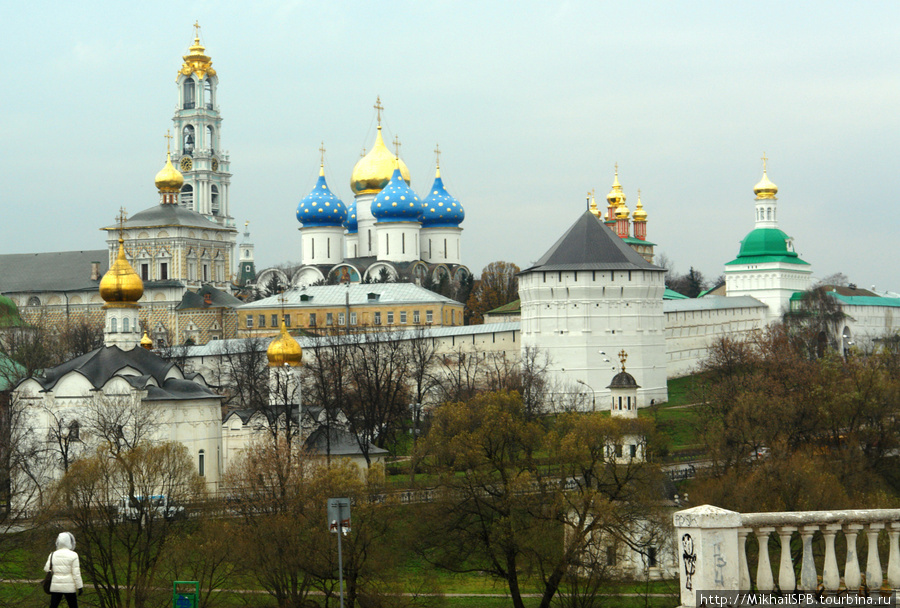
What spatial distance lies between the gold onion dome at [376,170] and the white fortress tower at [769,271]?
18202 millimetres

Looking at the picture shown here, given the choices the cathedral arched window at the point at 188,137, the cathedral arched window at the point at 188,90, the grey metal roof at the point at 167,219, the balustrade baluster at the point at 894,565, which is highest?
the cathedral arched window at the point at 188,90

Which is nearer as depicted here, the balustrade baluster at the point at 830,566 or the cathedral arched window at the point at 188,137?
the balustrade baluster at the point at 830,566

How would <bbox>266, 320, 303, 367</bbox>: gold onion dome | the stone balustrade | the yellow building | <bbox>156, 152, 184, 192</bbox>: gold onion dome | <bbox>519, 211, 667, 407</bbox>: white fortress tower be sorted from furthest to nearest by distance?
<bbox>156, 152, 184, 192</bbox>: gold onion dome
the yellow building
<bbox>519, 211, 667, 407</bbox>: white fortress tower
<bbox>266, 320, 303, 367</bbox>: gold onion dome
the stone balustrade

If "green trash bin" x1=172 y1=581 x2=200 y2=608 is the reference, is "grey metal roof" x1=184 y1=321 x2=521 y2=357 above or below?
above

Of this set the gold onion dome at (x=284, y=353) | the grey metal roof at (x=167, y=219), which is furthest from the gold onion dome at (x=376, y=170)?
the gold onion dome at (x=284, y=353)

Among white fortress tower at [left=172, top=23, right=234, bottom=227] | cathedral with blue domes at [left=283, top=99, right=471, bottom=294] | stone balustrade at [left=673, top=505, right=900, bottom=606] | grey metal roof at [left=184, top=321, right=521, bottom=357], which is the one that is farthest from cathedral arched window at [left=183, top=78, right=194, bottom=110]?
stone balustrade at [left=673, top=505, right=900, bottom=606]

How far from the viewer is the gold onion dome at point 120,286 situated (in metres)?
35.2

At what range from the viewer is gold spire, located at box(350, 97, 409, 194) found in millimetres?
70375

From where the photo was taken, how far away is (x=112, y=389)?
33438mm

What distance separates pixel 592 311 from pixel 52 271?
4076 centimetres

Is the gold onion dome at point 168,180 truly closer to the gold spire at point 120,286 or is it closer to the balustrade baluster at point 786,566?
the gold spire at point 120,286

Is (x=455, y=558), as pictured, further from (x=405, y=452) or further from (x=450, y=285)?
(x=450, y=285)

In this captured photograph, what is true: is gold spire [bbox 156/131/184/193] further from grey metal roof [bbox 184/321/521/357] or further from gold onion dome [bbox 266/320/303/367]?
gold onion dome [bbox 266/320/303/367]

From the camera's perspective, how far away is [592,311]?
45031 millimetres
